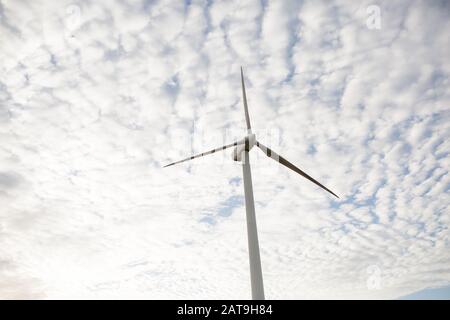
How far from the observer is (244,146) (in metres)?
31.6

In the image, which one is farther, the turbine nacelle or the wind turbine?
the turbine nacelle

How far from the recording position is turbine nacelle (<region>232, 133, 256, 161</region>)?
31.5 meters

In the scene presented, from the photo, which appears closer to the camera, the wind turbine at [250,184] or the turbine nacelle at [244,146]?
the wind turbine at [250,184]

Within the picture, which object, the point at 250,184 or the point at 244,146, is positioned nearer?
the point at 250,184

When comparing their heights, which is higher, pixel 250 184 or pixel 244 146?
pixel 244 146

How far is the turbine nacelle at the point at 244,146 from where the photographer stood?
31484 millimetres
